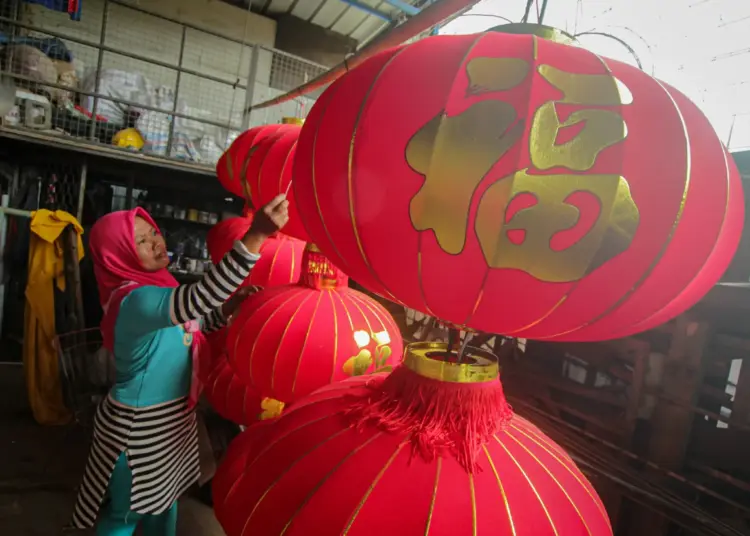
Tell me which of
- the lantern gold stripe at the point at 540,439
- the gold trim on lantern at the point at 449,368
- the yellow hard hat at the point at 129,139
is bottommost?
the lantern gold stripe at the point at 540,439

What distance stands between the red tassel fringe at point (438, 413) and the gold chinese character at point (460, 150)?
0.40 metres

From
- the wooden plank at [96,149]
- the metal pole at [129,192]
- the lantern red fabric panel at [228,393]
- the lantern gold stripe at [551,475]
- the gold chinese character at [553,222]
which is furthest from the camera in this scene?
the metal pole at [129,192]

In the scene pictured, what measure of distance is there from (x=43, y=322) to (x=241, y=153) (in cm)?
316

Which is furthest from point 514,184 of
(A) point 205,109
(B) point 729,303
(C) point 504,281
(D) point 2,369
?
(A) point 205,109

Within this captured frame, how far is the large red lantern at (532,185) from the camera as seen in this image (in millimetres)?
588

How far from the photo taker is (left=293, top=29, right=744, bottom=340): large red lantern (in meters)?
0.59

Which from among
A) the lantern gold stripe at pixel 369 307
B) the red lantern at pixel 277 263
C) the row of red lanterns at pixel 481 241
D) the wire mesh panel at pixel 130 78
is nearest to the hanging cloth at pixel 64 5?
the wire mesh panel at pixel 130 78

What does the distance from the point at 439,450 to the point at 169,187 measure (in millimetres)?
5940

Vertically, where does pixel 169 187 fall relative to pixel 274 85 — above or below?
below

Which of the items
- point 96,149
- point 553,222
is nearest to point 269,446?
point 553,222

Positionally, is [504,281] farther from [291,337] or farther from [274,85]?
[274,85]

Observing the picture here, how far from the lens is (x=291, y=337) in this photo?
1.54 m

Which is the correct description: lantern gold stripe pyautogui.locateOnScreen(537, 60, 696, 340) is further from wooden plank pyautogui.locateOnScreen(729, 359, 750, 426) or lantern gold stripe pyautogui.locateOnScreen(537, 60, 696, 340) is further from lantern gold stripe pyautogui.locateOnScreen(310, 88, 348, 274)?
wooden plank pyautogui.locateOnScreen(729, 359, 750, 426)

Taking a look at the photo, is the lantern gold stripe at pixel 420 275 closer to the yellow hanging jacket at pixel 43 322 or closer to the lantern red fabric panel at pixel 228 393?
the lantern red fabric panel at pixel 228 393
